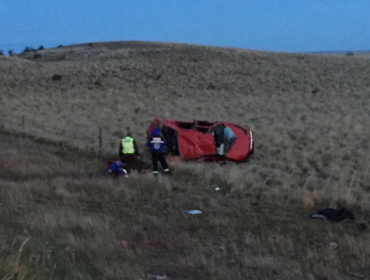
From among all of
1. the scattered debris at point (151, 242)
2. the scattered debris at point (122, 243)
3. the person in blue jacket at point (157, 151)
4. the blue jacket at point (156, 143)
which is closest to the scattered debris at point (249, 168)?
the person in blue jacket at point (157, 151)

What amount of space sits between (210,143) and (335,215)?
224 inches

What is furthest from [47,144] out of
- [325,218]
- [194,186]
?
[325,218]

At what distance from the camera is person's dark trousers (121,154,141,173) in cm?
1203

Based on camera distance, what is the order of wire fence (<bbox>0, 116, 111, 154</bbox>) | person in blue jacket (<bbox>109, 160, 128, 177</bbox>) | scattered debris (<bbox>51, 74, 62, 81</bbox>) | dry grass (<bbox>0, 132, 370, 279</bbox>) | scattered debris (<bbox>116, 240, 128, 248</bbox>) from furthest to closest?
scattered debris (<bbox>51, 74, 62, 81</bbox>) → wire fence (<bbox>0, 116, 111, 154</bbox>) → person in blue jacket (<bbox>109, 160, 128, 177</bbox>) → scattered debris (<bbox>116, 240, 128, 248</bbox>) → dry grass (<bbox>0, 132, 370, 279</bbox>)

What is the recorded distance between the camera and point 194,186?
10.9 meters

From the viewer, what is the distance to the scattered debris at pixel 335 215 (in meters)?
8.19

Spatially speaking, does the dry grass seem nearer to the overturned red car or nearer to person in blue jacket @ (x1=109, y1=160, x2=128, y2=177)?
person in blue jacket @ (x1=109, y1=160, x2=128, y2=177)

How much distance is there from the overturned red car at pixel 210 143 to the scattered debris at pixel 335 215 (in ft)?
16.5

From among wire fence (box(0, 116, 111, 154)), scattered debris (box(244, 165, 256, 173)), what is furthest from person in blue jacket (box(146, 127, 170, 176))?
wire fence (box(0, 116, 111, 154))

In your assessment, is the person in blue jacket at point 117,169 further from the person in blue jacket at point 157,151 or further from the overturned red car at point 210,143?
the overturned red car at point 210,143

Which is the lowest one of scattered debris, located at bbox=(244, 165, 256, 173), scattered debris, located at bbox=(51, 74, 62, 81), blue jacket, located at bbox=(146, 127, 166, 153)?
scattered debris, located at bbox=(244, 165, 256, 173)

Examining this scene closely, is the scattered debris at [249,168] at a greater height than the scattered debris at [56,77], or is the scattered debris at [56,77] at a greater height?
the scattered debris at [56,77]

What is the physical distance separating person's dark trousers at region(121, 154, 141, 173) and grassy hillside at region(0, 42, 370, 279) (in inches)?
30.1

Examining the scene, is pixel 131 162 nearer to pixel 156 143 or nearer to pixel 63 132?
pixel 156 143
